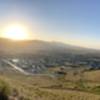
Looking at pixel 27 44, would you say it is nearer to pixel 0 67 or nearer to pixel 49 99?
pixel 0 67

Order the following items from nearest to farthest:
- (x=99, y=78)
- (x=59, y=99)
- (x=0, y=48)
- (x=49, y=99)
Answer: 1. (x=49, y=99)
2. (x=59, y=99)
3. (x=99, y=78)
4. (x=0, y=48)

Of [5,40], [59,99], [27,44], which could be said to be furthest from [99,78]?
[27,44]

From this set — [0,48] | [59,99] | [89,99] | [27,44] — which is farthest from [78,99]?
[27,44]

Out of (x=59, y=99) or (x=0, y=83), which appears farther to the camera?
(x=59, y=99)

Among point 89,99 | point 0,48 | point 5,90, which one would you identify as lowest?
point 89,99

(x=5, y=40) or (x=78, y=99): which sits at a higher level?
(x=5, y=40)

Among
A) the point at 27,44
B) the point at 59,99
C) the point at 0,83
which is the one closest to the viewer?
the point at 0,83

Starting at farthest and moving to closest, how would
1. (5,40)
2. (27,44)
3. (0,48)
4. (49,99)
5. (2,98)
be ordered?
(27,44) < (5,40) < (0,48) < (49,99) < (2,98)

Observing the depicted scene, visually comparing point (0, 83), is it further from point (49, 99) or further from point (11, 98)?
point (49, 99)

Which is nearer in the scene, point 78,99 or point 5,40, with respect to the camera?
point 78,99
